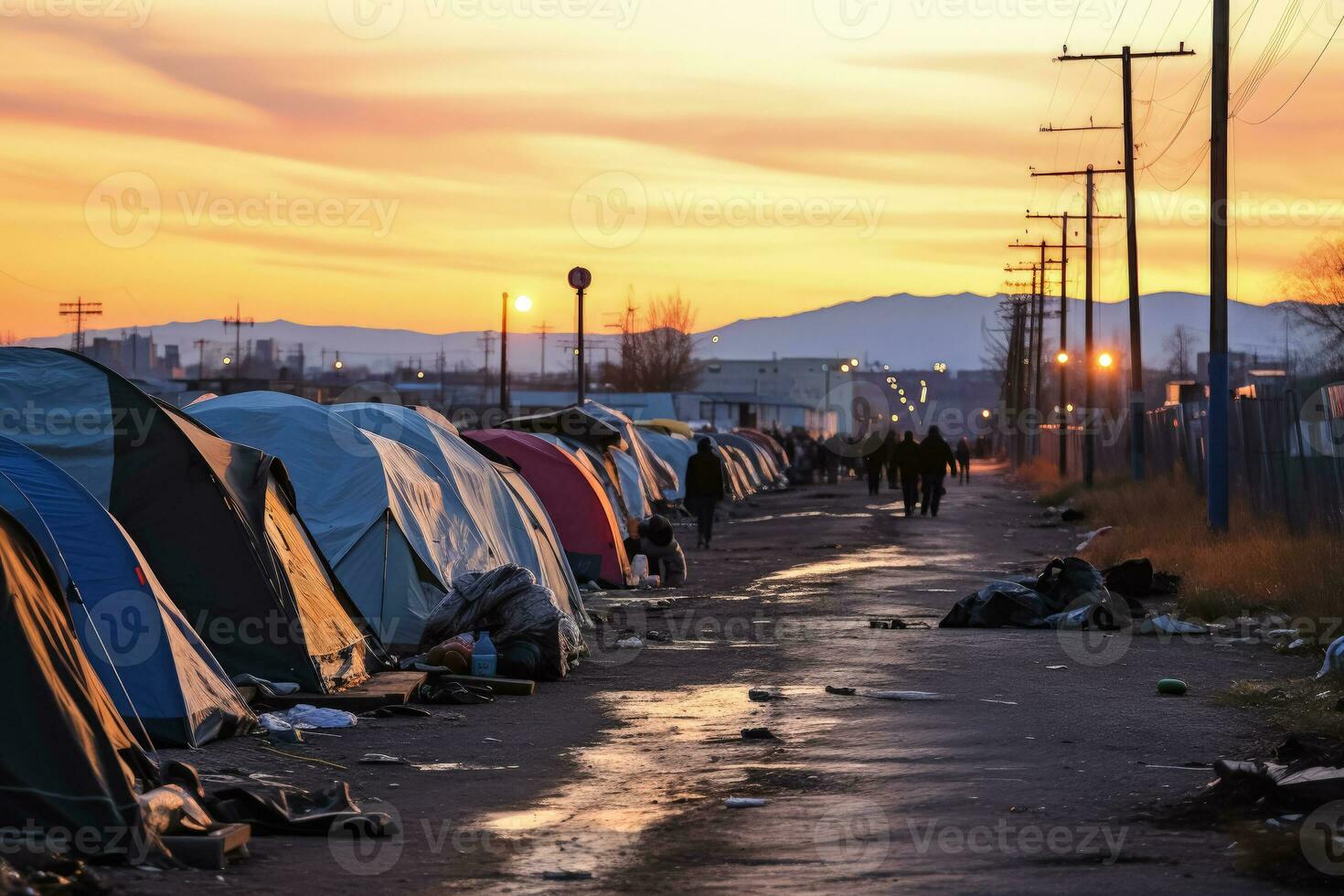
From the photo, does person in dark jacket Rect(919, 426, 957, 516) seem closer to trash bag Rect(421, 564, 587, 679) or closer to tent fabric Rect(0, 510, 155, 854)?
trash bag Rect(421, 564, 587, 679)

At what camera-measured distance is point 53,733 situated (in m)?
7.33

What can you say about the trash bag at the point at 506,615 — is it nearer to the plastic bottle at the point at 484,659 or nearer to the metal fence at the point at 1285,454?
the plastic bottle at the point at 484,659

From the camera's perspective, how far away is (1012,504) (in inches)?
1858

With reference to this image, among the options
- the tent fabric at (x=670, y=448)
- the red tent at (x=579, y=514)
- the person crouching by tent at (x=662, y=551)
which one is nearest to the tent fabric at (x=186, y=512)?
the red tent at (x=579, y=514)

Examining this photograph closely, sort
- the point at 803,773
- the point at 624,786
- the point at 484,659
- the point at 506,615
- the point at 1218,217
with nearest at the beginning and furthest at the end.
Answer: the point at 624,786 < the point at 803,773 < the point at 484,659 < the point at 506,615 < the point at 1218,217

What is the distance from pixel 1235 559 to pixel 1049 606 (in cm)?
381

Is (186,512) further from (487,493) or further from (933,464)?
(933,464)

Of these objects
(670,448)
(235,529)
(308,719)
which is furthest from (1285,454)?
(670,448)

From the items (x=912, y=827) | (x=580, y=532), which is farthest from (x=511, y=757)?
(x=580, y=532)

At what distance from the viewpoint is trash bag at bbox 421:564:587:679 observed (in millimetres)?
13461

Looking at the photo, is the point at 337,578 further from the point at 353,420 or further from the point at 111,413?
the point at 353,420

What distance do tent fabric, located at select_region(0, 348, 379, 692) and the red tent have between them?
10.1 metres

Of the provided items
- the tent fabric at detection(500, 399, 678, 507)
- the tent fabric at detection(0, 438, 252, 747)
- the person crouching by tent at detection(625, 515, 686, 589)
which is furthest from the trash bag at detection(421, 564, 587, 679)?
the tent fabric at detection(500, 399, 678, 507)

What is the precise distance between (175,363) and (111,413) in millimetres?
178639
